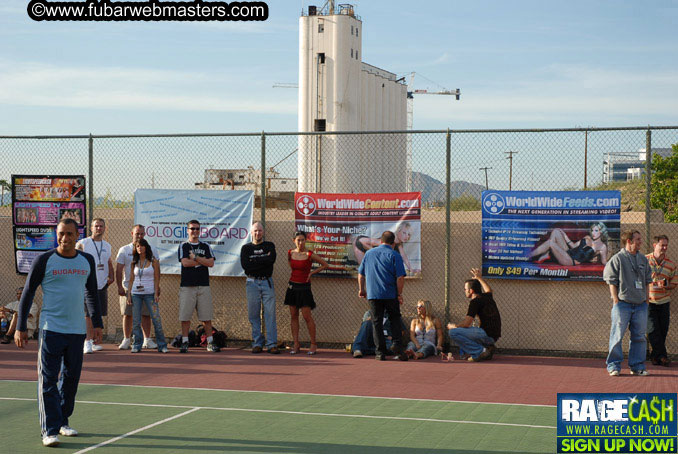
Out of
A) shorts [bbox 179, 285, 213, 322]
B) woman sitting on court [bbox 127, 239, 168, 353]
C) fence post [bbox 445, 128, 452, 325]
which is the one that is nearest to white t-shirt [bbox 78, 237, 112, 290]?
woman sitting on court [bbox 127, 239, 168, 353]

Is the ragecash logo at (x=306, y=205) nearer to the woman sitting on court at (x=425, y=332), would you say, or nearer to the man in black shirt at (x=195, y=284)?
the man in black shirt at (x=195, y=284)

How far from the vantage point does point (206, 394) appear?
1020 cm

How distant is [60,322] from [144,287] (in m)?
6.02

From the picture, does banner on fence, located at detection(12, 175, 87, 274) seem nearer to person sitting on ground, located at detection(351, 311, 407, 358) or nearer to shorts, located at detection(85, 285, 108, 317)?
shorts, located at detection(85, 285, 108, 317)

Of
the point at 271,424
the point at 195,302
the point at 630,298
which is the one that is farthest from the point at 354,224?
the point at 271,424

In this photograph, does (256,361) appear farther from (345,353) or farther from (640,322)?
(640,322)

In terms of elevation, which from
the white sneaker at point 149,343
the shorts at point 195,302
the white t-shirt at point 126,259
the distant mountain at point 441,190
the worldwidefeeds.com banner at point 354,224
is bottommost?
the white sneaker at point 149,343

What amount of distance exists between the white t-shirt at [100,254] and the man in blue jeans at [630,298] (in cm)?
770

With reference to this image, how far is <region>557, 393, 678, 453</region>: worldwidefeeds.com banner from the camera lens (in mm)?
5414

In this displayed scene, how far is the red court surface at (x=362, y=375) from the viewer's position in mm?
10523

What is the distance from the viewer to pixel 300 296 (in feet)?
45.2

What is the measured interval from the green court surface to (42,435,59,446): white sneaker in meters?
0.06

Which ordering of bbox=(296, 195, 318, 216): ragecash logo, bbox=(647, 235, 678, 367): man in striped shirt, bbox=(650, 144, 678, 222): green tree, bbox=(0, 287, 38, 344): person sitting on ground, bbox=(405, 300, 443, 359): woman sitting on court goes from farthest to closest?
bbox=(650, 144, 678, 222): green tree → bbox=(0, 287, 38, 344): person sitting on ground → bbox=(296, 195, 318, 216): ragecash logo → bbox=(405, 300, 443, 359): woman sitting on court → bbox=(647, 235, 678, 367): man in striped shirt

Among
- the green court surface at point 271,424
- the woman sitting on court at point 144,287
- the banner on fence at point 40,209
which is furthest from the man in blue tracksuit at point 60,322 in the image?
the banner on fence at point 40,209
